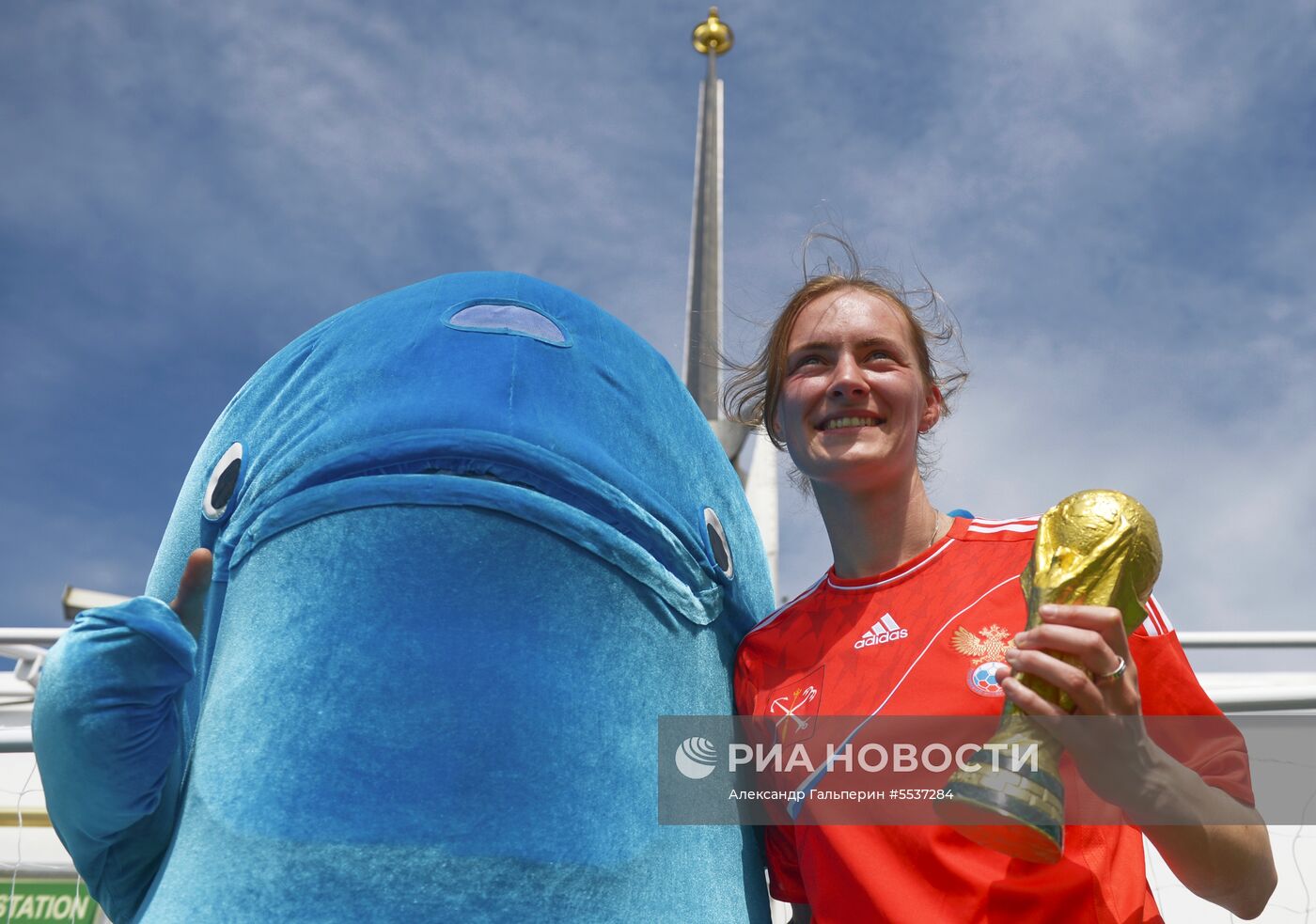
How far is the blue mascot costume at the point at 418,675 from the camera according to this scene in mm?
1184

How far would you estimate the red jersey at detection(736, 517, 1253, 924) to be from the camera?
3.87ft

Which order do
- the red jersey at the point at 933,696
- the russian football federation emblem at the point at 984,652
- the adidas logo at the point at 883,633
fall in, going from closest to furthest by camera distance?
the red jersey at the point at 933,696
the russian football federation emblem at the point at 984,652
the adidas logo at the point at 883,633

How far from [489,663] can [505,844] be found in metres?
0.20

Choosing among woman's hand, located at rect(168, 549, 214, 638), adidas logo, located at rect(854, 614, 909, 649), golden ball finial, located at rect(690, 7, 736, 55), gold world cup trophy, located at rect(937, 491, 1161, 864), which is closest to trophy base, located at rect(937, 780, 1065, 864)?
gold world cup trophy, located at rect(937, 491, 1161, 864)

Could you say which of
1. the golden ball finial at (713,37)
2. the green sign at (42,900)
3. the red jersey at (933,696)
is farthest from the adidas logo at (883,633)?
the golden ball finial at (713,37)

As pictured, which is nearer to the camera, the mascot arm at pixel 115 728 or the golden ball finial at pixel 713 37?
the mascot arm at pixel 115 728

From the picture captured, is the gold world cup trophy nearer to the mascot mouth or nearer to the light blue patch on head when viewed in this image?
the mascot mouth

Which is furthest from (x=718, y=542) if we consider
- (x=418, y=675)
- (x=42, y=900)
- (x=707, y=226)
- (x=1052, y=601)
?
(x=707, y=226)

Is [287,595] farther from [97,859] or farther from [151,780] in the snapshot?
[97,859]

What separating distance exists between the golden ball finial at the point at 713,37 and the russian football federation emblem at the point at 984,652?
13.4 metres

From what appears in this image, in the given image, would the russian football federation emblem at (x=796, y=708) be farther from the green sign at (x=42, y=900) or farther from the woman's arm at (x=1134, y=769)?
the green sign at (x=42, y=900)

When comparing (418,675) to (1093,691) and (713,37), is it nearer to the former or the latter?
(1093,691)

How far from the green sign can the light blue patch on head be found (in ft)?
9.64

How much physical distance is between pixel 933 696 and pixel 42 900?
339 cm
